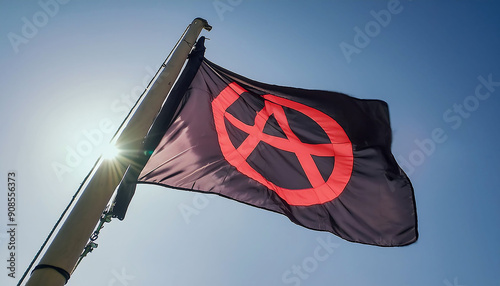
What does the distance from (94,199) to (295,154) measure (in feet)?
10.6

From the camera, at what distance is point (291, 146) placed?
5.02 meters

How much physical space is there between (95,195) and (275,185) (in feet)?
9.04

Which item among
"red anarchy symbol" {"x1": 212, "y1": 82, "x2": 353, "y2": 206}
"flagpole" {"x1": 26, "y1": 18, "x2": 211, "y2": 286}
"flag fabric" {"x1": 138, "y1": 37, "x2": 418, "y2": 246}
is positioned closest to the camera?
"flagpole" {"x1": 26, "y1": 18, "x2": 211, "y2": 286}

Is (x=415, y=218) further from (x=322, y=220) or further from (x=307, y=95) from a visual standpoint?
(x=307, y=95)

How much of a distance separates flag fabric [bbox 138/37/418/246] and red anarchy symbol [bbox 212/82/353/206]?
0.6 inches

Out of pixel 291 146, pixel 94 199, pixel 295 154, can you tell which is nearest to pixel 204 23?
pixel 291 146

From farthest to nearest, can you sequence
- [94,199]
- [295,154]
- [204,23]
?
[295,154]
[204,23]
[94,199]

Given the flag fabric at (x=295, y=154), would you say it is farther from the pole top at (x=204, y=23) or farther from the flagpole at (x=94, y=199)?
the flagpole at (x=94, y=199)

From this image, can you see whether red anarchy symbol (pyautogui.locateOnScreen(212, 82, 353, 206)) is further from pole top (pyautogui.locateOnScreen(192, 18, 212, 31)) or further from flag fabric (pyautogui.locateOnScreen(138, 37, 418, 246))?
pole top (pyautogui.locateOnScreen(192, 18, 212, 31))

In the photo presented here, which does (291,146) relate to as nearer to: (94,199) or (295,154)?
(295,154)

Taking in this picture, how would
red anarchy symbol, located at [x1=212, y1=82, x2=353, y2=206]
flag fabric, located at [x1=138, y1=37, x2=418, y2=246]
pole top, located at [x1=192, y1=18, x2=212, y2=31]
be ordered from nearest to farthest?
1. flag fabric, located at [x1=138, y1=37, x2=418, y2=246]
2. pole top, located at [x1=192, y1=18, x2=212, y2=31]
3. red anarchy symbol, located at [x1=212, y1=82, x2=353, y2=206]

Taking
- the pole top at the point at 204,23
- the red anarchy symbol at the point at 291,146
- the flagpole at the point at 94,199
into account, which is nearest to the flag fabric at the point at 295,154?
the red anarchy symbol at the point at 291,146

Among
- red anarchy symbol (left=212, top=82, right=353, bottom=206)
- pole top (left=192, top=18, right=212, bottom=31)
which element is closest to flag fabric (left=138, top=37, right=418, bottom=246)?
red anarchy symbol (left=212, top=82, right=353, bottom=206)

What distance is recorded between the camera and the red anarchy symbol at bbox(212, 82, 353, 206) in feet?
15.0
